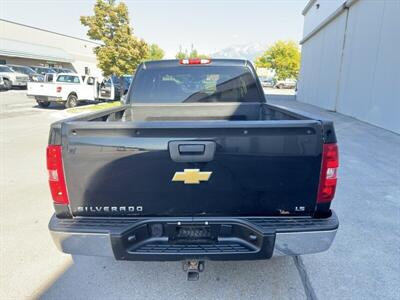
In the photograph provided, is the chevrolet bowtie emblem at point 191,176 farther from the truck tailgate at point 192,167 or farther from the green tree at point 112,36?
the green tree at point 112,36

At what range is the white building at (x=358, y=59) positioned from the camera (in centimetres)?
Answer: 1042

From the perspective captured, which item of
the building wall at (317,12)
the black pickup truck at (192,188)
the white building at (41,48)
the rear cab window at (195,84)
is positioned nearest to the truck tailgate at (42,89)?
the rear cab window at (195,84)

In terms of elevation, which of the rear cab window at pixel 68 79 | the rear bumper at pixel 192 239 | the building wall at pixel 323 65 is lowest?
the rear bumper at pixel 192 239

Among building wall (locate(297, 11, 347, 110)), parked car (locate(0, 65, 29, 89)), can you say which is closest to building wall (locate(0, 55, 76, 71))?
parked car (locate(0, 65, 29, 89))

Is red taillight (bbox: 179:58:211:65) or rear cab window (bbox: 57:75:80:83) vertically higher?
rear cab window (bbox: 57:75:80:83)

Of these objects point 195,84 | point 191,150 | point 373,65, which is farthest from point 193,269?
point 373,65

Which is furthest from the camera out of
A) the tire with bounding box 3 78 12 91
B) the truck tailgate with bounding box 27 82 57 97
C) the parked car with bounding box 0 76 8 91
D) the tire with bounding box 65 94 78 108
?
the tire with bounding box 3 78 12 91

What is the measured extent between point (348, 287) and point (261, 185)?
1481 millimetres

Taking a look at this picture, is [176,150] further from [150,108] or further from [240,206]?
[150,108]

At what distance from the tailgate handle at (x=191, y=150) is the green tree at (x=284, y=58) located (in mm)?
60280

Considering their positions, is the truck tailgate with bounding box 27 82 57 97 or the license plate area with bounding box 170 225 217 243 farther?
the truck tailgate with bounding box 27 82 57 97

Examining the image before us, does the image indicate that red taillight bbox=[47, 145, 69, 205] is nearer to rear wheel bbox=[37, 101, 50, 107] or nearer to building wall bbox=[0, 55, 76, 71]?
rear wheel bbox=[37, 101, 50, 107]

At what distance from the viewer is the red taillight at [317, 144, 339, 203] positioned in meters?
2.00

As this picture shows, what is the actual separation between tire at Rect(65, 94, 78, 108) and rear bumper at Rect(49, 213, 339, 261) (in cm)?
1454
